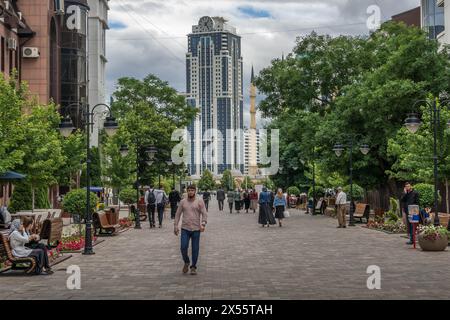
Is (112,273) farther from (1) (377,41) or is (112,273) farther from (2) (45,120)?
(1) (377,41)

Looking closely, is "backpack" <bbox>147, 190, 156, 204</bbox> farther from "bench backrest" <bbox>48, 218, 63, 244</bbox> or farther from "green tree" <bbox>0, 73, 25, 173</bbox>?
"bench backrest" <bbox>48, 218, 63, 244</bbox>

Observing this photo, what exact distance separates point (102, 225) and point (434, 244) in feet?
40.6

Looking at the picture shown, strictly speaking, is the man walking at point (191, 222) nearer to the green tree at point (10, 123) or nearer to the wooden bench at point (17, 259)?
the wooden bench at point (17, 259)

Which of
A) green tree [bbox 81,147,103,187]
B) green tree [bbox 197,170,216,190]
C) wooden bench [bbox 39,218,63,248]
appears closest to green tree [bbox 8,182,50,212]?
wooden bench [bbox 39,218,63,248]

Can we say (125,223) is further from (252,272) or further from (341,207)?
(252,272)

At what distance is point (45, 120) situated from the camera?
111 ft

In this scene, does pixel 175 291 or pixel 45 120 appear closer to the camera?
pixel 175 291

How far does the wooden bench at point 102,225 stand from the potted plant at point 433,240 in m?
11.9

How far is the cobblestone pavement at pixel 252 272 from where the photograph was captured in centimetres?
1105

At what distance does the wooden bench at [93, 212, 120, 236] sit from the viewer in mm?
25141

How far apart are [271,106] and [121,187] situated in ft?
38.5

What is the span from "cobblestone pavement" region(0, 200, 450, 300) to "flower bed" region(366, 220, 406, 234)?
2.90 metres

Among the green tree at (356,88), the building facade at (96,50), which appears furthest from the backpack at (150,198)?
the building facade at (96,50)
